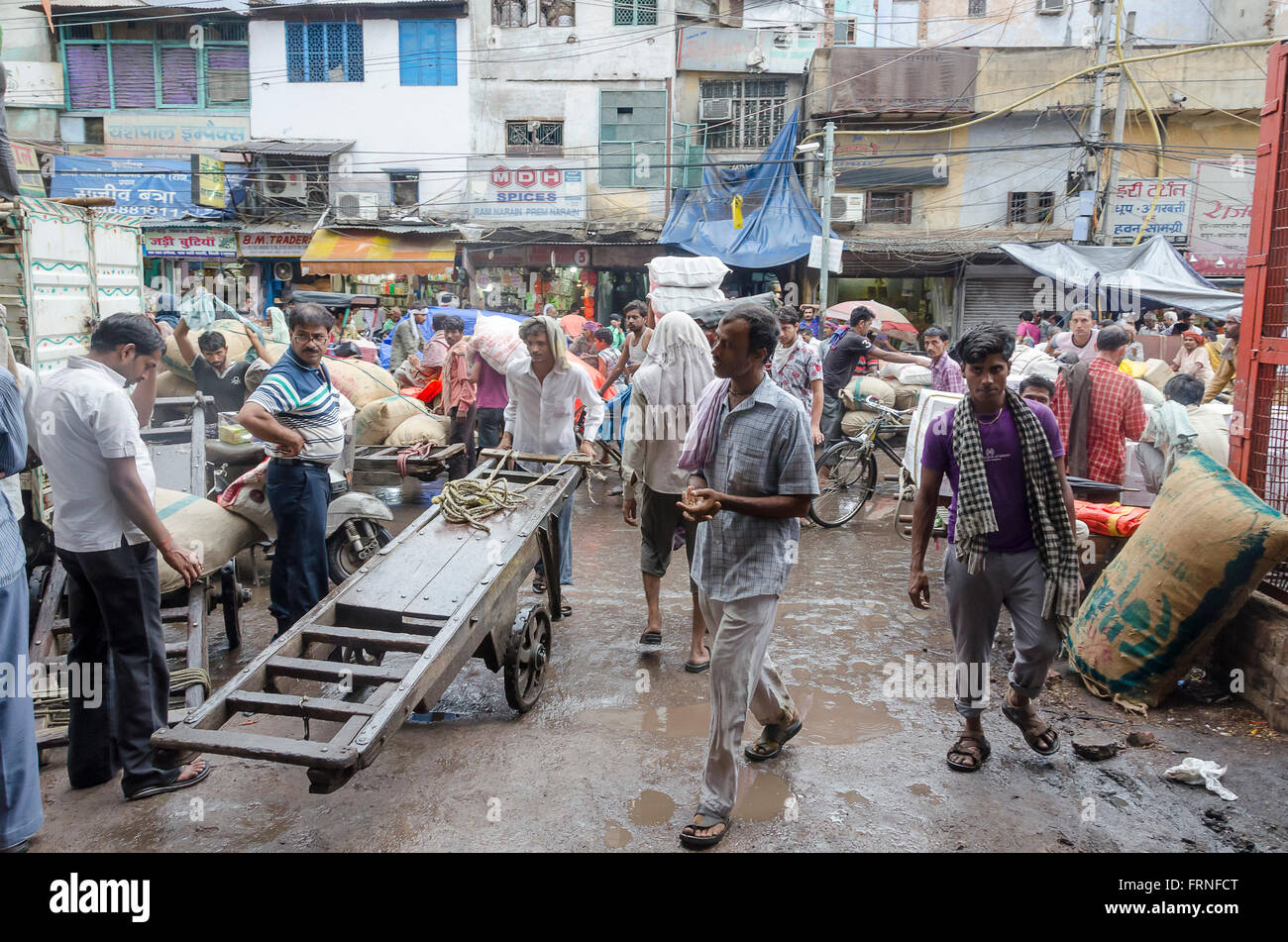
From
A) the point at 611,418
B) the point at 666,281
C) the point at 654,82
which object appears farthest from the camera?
the point at 654,82

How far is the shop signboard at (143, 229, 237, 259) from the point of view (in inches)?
902

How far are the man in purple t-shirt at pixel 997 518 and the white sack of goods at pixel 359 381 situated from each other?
6.75 m

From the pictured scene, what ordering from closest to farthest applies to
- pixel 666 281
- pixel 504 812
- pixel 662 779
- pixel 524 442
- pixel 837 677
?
pixel 504 812 → pixel 662 779 → pixel 837 677 → pixel 524 442 → pixel 666 281

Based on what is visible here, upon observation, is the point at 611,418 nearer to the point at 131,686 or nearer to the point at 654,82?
the point at 131,686

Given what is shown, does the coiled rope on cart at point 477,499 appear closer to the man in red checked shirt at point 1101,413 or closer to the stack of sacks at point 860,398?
the man in red checked shirt at point 1101,413

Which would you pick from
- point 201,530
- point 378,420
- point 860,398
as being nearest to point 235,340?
point 378,420

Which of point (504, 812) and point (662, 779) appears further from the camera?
point (662, 779)

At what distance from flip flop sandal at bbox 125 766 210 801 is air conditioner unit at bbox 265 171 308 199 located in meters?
22.3

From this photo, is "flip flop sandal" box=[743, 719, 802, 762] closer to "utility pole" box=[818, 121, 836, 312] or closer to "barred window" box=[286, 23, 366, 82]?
"utility pole" box=[818, 121, 836, 312]

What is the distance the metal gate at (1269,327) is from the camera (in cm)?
470

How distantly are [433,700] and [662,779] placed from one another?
3.34 feet

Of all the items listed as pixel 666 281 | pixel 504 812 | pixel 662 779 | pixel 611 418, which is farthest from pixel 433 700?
pixel 666 281

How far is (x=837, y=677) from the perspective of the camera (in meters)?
5.02

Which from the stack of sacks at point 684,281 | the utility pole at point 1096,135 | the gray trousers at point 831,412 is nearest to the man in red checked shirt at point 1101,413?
the gray trousers at point 831,412
